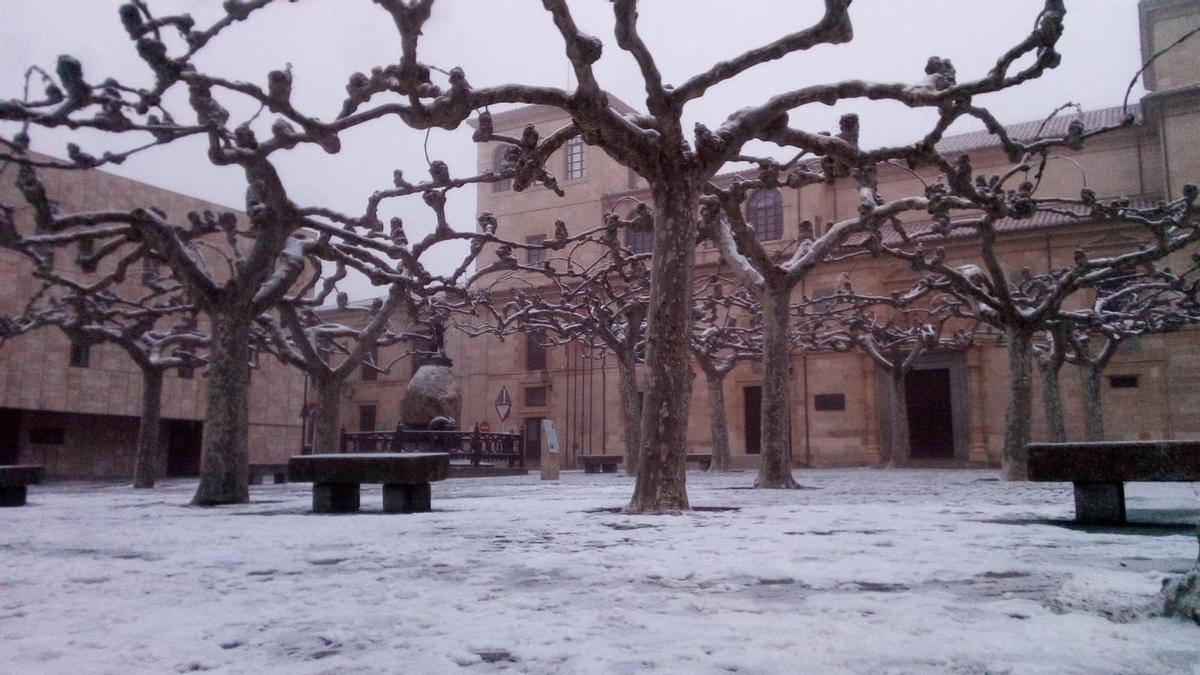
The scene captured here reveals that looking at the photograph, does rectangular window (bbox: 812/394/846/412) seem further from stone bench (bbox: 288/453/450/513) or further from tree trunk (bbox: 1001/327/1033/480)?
stone bench (bbox: 288/453/450/513)

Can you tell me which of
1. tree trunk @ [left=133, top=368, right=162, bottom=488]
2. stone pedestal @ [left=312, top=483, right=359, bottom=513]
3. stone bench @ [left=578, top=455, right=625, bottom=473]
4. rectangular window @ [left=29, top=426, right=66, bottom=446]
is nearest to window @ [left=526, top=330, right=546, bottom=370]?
stone bench @ [left=578, top=455, right=625, bottom=473]

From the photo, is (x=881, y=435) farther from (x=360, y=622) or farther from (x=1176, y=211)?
(x=360, y=622)

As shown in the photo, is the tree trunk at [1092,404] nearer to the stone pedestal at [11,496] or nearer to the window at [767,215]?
the window at [767,215]

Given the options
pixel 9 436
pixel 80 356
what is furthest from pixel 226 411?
pixel 9 436

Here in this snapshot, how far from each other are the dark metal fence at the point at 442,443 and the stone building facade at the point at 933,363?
4.70 metres

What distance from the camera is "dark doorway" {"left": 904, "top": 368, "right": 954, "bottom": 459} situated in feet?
107

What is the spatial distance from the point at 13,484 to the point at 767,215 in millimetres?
31634

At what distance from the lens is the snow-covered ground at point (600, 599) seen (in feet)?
7.88

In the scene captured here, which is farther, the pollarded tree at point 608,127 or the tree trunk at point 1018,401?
the tree trunk at point 1018,401

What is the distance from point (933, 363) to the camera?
109 ft

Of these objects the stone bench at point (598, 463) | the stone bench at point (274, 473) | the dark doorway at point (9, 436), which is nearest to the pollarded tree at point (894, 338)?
the stone bench at point (598, 463)

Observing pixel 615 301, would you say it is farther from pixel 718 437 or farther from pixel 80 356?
pixel 80 356

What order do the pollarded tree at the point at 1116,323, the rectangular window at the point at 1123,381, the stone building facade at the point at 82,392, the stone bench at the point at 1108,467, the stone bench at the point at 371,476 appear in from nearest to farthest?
the stone bench at the point at 1108,467 → the stone bench at the point at 371,476 → the pollarded tree at the point at 1116,323 → the stone building facade at the point at 82,392 → the rectangular window at the point at 1123,381

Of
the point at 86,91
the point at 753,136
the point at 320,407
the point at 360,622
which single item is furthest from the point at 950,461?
the point at 360,622
